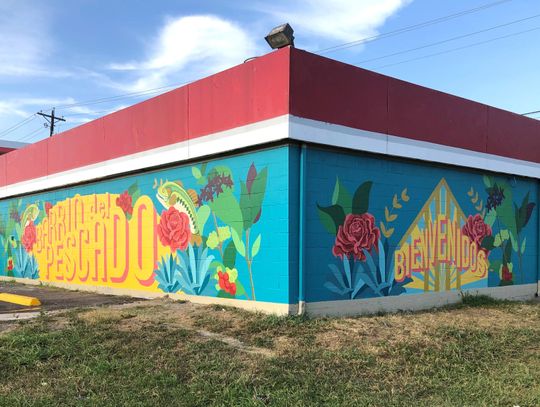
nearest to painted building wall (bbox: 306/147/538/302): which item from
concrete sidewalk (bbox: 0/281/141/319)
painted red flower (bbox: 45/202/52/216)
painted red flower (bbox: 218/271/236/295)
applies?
painted red flower (bbox: 218/271/236/295)

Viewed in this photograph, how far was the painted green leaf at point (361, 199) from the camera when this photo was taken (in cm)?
924

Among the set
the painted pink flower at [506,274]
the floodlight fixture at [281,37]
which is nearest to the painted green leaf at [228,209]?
the floodlight fixture at [281,37]

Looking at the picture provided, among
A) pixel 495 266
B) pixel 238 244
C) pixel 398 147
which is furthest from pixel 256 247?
pixel 495 266

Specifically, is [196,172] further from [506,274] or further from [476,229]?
[506,274]

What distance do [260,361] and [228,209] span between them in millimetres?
3789

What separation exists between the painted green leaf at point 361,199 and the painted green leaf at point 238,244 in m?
2.05

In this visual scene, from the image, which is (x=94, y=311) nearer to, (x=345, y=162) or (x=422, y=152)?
(x=345, y=162)

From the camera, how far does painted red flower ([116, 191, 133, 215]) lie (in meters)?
12.2

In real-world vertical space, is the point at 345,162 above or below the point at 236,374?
above

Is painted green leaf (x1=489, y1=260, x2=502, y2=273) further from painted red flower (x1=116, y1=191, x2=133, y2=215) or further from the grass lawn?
painted red flower (x1=116, y1=191, x2=133, y2=215)

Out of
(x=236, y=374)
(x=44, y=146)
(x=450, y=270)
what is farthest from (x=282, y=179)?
(x=44, y=146)

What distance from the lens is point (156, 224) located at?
11289mm

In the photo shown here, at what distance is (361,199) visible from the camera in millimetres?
9344

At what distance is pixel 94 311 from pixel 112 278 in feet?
13.2
